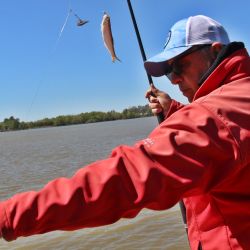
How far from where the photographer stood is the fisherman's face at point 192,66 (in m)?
2.25

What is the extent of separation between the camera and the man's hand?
3.94m

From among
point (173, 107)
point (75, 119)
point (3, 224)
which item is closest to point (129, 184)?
point (3, 224)

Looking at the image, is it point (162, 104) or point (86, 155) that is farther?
point (86, 155)

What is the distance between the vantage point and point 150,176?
1.50 metres

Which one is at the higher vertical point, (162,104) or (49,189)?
(49,189)

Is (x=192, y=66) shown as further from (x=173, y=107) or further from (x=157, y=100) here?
(x=157, y=100)

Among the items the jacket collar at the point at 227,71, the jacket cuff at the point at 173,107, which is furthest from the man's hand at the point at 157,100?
the jacket collar at the point at 227,71

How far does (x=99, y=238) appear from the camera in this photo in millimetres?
9219

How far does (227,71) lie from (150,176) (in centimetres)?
63

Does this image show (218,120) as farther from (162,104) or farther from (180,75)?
(162,104)

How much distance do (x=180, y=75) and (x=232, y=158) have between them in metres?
0.87

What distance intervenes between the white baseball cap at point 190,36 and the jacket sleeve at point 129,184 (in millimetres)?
794

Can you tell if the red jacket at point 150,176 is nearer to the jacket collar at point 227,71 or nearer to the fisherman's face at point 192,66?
the jacket collar at point 227,71

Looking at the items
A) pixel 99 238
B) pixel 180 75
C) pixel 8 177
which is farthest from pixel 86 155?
pixel 180 75
